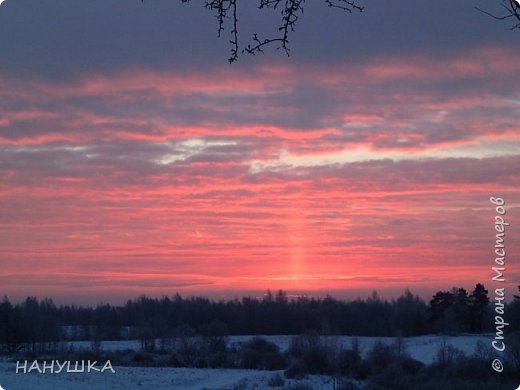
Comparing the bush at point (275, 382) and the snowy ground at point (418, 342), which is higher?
the snowy ground at point (418, 342)

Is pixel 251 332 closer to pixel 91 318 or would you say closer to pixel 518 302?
pixel 91 318

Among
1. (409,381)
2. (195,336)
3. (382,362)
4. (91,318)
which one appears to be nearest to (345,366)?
(382,362)

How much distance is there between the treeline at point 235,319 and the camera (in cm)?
2606

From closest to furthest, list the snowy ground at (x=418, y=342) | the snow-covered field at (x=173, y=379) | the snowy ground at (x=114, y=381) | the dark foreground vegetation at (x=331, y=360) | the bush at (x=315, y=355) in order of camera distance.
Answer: the dark foreground vegetation at (x=331, y=360) < the snowy ground at (x=114, y=381) < the snow-covered field at (x=173, y=379) < the snowy ground at (x=418, y=342) < the bush at (x=315, y=355)

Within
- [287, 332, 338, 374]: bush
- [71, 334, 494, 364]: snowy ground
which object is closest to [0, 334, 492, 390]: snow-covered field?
[71, 334, 494, 364]: snowy ground

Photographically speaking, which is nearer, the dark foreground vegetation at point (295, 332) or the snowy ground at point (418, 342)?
the dark foreground vegetation at point (295, 332)

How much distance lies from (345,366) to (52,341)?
16109mm

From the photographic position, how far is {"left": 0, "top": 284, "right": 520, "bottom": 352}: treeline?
26.1 meters

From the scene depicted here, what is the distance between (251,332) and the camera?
51.0 metres

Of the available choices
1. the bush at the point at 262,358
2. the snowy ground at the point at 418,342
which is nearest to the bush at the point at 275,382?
the snowy ground at the point at 418,342

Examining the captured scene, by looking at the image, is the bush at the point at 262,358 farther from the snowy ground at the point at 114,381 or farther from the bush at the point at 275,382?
the bush at the point at 275,382

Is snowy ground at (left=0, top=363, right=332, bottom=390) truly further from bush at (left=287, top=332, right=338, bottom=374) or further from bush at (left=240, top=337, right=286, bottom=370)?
bush at (left=240, top=337, right=286, bottom=370)

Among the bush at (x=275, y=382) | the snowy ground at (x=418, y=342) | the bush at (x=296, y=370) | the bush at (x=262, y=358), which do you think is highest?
the snowy ground at (x=418, y=342)

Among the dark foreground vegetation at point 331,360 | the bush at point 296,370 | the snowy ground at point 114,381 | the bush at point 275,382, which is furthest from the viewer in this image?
the bush at point 296,370
